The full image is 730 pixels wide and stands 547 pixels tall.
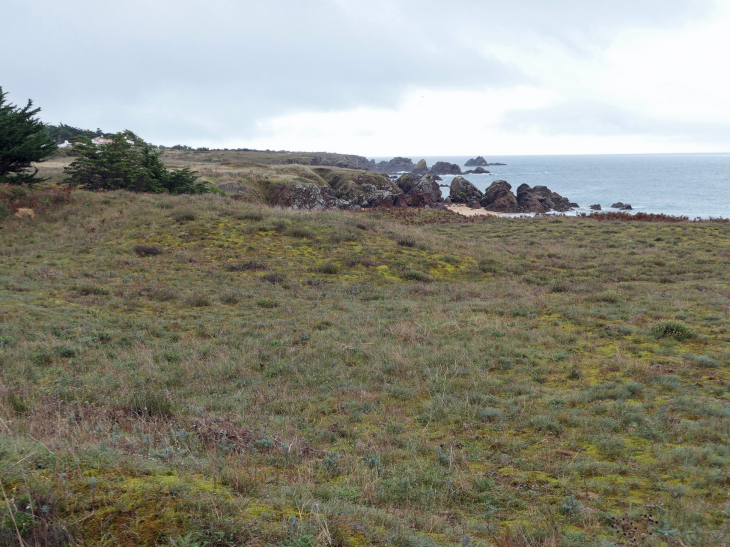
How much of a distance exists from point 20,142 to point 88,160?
8182 millimetres

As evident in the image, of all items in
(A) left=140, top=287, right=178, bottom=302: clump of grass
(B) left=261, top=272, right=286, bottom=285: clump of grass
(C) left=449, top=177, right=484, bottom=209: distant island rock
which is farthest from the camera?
(C) left=449, top=177, right=484, bottom=209: distant island rock

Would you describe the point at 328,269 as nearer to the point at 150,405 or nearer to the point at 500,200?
the point at 150,405

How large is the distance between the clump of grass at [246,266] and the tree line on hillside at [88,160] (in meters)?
15.3

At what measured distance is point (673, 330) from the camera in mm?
9773

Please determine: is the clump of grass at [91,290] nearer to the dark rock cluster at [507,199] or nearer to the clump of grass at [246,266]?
the clump of grass at [246,266]

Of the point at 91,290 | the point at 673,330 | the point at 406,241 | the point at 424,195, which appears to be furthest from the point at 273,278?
the point at 424,195

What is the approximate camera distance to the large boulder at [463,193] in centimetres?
6762

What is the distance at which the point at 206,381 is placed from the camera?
297 inches

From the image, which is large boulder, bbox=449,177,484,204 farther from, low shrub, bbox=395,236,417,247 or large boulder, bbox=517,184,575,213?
low shrub, bbox=395,236,417,247

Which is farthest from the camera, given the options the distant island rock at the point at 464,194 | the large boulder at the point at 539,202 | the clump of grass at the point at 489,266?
the distant island rock at the point at 464,194

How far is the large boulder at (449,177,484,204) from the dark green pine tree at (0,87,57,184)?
55598 mm

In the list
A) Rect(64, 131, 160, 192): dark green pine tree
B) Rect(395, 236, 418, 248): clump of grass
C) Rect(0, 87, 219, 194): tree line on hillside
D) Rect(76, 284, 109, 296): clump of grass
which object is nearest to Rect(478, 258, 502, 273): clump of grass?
Rect(395, 236, 418, 248): clump of grass

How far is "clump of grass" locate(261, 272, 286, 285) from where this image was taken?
15.8 meters

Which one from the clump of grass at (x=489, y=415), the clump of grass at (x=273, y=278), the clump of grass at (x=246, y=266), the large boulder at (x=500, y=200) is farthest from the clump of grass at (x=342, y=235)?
the large boulder at (x=500, y=200)
